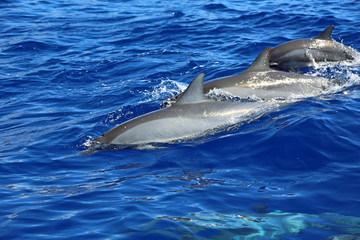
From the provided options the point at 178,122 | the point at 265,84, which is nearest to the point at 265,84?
the point at 265,84

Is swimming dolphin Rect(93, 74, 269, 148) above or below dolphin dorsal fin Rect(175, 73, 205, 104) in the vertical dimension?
below

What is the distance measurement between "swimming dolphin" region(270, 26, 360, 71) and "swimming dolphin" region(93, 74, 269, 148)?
435cm

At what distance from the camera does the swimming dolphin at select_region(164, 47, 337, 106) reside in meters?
11.0

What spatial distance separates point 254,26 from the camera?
1948 cm

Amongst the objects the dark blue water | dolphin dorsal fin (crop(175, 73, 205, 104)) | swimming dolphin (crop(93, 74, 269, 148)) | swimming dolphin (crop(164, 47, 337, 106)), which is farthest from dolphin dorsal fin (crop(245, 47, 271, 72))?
dolphin dorsal fin (crop(175, 73, 205, 104))

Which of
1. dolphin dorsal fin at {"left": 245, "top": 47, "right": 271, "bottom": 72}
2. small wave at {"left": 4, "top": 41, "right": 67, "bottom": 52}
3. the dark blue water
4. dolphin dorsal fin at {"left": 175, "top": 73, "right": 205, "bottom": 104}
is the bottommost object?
the dark blue water

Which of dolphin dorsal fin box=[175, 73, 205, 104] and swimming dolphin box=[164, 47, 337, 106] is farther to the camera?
swimming dolphin box=[164, 47, 337, 106]

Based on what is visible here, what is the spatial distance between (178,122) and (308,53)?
19.6 feet

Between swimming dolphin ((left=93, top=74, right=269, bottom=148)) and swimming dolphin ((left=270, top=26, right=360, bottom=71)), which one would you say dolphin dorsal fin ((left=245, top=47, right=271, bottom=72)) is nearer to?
swimming dolphin ((left=93, top=74, right=269, bottom=148))

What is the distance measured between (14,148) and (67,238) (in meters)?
4.54

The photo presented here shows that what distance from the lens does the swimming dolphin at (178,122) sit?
31.2 feet

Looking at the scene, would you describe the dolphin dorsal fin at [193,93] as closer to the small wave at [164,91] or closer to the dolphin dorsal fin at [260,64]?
the dolphin dorsal fin at [260,64]

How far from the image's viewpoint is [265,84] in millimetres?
11180

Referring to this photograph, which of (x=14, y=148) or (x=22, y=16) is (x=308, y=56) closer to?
(x=14, y=148)
